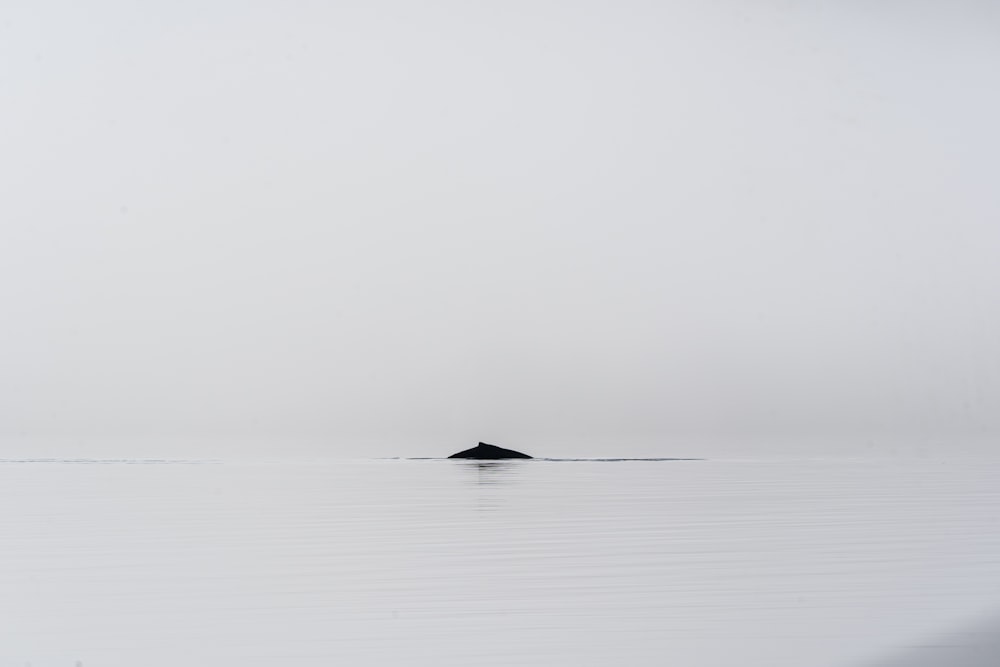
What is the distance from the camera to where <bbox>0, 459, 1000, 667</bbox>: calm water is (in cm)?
1343

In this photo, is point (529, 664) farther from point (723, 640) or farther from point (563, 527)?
point (563, 527)

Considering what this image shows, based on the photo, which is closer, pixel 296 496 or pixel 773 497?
pixel 773 497

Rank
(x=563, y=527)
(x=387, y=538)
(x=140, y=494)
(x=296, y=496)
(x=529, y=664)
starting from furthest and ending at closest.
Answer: (x=140, y=494)
(x=296, y=496)
(x=563, y=527)
(x=387, y=538)
(x=529, y=664)

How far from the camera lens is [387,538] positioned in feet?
99.4

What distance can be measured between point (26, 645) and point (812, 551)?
17029 millimetres

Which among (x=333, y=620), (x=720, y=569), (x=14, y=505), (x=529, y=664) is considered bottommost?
(x=529, y=664)

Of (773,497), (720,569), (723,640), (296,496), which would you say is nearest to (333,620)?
(723,640)

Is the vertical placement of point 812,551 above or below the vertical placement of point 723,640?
above

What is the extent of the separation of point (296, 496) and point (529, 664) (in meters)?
50.2

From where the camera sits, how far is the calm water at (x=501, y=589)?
13430 millimetres

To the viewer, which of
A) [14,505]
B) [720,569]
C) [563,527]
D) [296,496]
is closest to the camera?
[720,569]

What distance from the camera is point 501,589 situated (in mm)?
18875

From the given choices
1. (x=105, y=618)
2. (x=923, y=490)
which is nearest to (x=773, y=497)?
(x=923, y=490)

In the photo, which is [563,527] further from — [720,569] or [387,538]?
[720,569]
